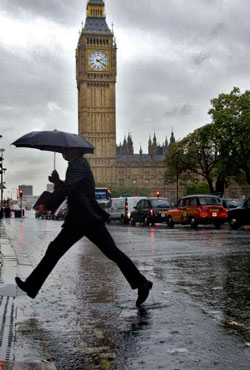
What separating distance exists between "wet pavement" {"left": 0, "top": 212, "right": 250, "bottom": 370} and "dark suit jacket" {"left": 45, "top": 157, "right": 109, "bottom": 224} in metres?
0.99

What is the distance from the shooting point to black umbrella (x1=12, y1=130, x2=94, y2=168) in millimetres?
6398

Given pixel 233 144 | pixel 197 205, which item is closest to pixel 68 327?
pixel 197 205

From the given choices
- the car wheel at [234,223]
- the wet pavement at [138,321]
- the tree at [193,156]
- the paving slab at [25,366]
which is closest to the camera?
the paving slab at [25,366]

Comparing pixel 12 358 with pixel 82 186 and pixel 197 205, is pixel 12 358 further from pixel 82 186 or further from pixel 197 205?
pixel 197 205

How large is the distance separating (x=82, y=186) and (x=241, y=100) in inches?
1772

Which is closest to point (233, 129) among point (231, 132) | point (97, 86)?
point (231, 132)

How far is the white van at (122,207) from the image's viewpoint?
3784 cm

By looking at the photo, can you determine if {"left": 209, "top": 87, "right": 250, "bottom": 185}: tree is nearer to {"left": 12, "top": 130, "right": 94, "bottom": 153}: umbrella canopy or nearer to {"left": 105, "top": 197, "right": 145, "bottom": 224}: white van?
{"left": 105, "top": 197, "right": 145, "bottom": 224}: white van

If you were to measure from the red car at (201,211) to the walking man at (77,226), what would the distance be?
20347mm

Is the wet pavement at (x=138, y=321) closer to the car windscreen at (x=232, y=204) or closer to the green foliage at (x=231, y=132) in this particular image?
the car windscreen at (x=232, y=204)

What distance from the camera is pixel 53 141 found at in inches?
254

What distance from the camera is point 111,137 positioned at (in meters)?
140

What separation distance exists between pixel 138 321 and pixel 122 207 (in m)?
33.8

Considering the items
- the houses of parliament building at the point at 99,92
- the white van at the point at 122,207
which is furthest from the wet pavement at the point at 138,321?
the houses of parliament building at the point at 99,92
